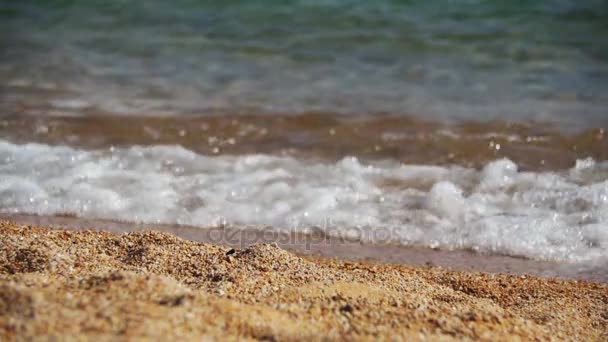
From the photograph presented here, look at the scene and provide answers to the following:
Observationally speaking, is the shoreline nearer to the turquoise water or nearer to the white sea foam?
the white sea foam

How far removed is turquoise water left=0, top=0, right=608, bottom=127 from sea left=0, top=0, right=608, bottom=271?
3 cm

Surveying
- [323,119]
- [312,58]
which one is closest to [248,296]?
[323,119]

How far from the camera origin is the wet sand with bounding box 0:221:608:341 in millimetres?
2318

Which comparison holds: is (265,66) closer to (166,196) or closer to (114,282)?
(166,196)

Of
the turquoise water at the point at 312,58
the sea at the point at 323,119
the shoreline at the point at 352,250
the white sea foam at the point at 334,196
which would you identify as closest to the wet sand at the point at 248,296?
the shoreline at the point at 352,250

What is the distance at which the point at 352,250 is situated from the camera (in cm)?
396

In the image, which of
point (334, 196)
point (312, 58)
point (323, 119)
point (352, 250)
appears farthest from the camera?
point (312, 58)

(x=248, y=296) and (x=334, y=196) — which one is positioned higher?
(x=334, y=196)

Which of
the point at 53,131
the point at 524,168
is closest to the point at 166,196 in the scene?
the point at 53,131

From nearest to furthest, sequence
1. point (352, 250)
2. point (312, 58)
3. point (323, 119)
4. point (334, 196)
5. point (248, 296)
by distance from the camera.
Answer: point (248, 296) → point (352, 250) → point (334, 196) → point (323, 119) → point (312, 58)

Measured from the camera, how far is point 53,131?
586 cm

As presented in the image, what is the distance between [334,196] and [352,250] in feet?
2.23

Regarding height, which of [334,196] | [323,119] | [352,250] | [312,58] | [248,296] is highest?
[312,58]

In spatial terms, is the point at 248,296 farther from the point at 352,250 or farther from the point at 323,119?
the point at 323,119
